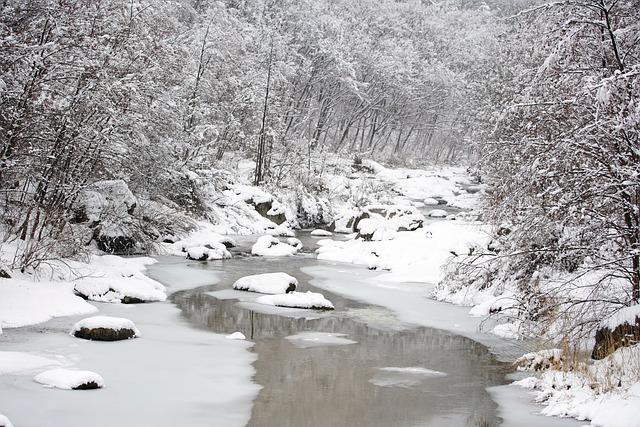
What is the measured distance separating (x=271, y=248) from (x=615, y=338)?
15309mm

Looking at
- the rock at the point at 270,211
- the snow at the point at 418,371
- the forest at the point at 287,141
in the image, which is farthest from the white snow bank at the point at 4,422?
the rock at the point at 270,211

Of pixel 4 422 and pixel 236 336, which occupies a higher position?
pixel 4 422

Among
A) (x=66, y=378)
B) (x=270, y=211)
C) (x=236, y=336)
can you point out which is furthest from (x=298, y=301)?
(x=270, y=211)

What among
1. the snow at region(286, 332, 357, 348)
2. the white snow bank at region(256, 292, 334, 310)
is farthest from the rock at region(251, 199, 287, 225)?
the snow at region(286, 332, 357, 348)

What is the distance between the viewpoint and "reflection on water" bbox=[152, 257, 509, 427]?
7305mm

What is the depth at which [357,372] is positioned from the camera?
9086mm

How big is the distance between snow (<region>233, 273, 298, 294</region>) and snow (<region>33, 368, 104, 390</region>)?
7.48 meters

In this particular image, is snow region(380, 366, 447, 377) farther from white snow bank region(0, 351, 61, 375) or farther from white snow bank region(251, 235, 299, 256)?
white snow bank region(251, 235, 299, 256)

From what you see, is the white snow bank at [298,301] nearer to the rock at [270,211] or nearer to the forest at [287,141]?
the forest at [287,141]

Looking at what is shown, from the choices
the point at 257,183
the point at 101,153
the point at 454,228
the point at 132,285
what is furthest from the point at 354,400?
the point at 257,183

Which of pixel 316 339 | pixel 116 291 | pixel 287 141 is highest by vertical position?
pixel 287 141

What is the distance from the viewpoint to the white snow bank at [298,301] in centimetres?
1359

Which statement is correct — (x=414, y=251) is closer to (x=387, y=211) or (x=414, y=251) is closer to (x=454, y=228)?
(x=454, y=228)

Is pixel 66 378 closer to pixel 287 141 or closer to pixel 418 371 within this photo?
pixel 418 371
